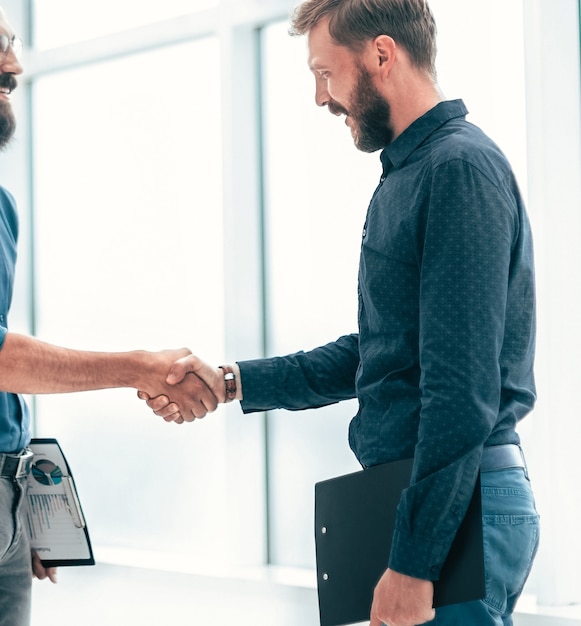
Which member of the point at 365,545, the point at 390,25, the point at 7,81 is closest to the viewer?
the point at 365,545

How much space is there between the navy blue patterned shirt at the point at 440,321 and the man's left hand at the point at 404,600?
2 cm

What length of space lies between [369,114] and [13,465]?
111 cm

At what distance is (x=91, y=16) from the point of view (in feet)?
10.6

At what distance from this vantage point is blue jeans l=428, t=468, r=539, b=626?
1328 mm

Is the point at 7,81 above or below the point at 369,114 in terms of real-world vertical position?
above

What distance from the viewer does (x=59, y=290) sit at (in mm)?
3326

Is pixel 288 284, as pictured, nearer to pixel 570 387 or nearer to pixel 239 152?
pixel 239 152

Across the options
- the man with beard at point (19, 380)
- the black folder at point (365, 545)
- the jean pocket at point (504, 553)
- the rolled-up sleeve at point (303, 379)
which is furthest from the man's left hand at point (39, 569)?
the jean pocket at point (504, 553)

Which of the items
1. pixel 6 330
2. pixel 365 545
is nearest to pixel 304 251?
pixel 6 330

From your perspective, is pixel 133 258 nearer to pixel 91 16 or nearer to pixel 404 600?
pixel 91 16

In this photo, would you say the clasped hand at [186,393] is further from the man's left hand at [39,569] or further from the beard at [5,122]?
the beard at [5,122]

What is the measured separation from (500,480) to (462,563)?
0.55 feet

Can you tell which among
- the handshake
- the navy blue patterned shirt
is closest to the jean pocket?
the navy blue patterned shirt

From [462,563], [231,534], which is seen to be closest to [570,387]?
[462,563]
